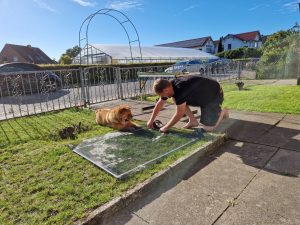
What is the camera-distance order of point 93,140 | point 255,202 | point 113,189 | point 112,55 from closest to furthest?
point 255,202 → point 113,189 → point 93,140 → point 112,55

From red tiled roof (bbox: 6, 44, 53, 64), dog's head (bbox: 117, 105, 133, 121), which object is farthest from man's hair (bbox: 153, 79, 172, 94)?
red tiled roof (bbox: 6, 44, 53, 64)

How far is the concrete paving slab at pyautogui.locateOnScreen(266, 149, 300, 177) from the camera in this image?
2894mm

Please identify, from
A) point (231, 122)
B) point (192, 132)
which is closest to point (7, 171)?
point (192, 132)

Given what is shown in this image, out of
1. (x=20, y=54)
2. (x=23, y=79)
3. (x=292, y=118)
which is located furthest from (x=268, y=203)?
(x=20, y=54)

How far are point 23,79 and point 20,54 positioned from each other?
42891mm

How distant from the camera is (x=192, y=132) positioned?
166 inches

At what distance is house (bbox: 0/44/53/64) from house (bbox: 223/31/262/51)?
42991 mm

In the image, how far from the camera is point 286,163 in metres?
3.08

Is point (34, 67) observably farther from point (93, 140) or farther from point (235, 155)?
point (235, 155)

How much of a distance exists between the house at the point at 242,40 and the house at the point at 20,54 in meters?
43.0

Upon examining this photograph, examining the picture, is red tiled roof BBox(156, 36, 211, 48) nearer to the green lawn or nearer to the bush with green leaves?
the bush with green leaves

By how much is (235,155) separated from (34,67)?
1284 cm

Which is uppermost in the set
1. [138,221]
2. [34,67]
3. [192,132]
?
[34,67]

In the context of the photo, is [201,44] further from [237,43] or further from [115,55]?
[115,55]
